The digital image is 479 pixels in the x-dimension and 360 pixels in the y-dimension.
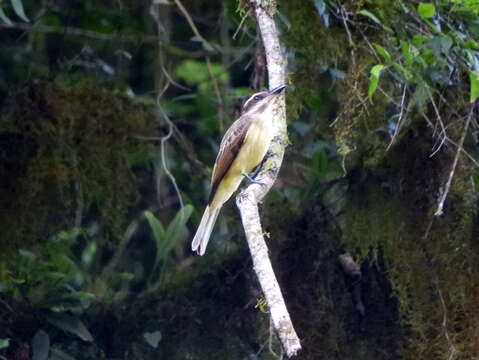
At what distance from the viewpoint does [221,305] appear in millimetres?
5422

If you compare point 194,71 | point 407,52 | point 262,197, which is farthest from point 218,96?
point 262,197

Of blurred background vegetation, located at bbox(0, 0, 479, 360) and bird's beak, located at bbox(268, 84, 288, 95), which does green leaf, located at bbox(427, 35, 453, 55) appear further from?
bird's beak, located at bbox(268, 84, 288, 95)

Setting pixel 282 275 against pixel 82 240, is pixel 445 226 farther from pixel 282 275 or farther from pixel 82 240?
pixel 82 240

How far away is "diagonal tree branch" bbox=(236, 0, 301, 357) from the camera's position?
3186 mm

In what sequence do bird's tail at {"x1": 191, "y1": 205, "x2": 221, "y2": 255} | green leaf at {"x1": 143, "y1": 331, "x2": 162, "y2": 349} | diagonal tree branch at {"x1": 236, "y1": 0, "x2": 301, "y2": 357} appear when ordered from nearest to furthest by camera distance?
diagonal tree branch at {"x1": 236, "y1": 0, "x2": 301, "y2": 357} < bird's tail at {"x1": 191, "y1": 205, "x2": 221, "y2": 255} < green leaf at {"x1": 143, "y1": 331, "x2": 162, "y2": 349}

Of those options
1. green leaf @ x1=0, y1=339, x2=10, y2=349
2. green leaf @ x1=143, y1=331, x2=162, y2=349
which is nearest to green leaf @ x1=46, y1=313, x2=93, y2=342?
green leaf @ x1=143, y1=331, x2=162, y2=349

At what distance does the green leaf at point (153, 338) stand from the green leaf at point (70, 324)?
283 millimetres

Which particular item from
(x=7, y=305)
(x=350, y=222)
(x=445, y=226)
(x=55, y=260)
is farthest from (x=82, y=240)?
(x=445, y=226)

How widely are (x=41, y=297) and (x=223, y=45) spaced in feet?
7.78

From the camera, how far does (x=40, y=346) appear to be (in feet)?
16.1

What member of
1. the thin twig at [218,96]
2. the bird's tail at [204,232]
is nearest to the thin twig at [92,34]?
the thin twig at [218,96]

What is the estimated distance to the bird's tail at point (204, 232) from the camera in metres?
4.95

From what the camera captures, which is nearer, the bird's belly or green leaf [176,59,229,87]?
the bird's belly

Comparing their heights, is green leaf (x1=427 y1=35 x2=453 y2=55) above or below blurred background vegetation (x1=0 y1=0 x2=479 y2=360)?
above
